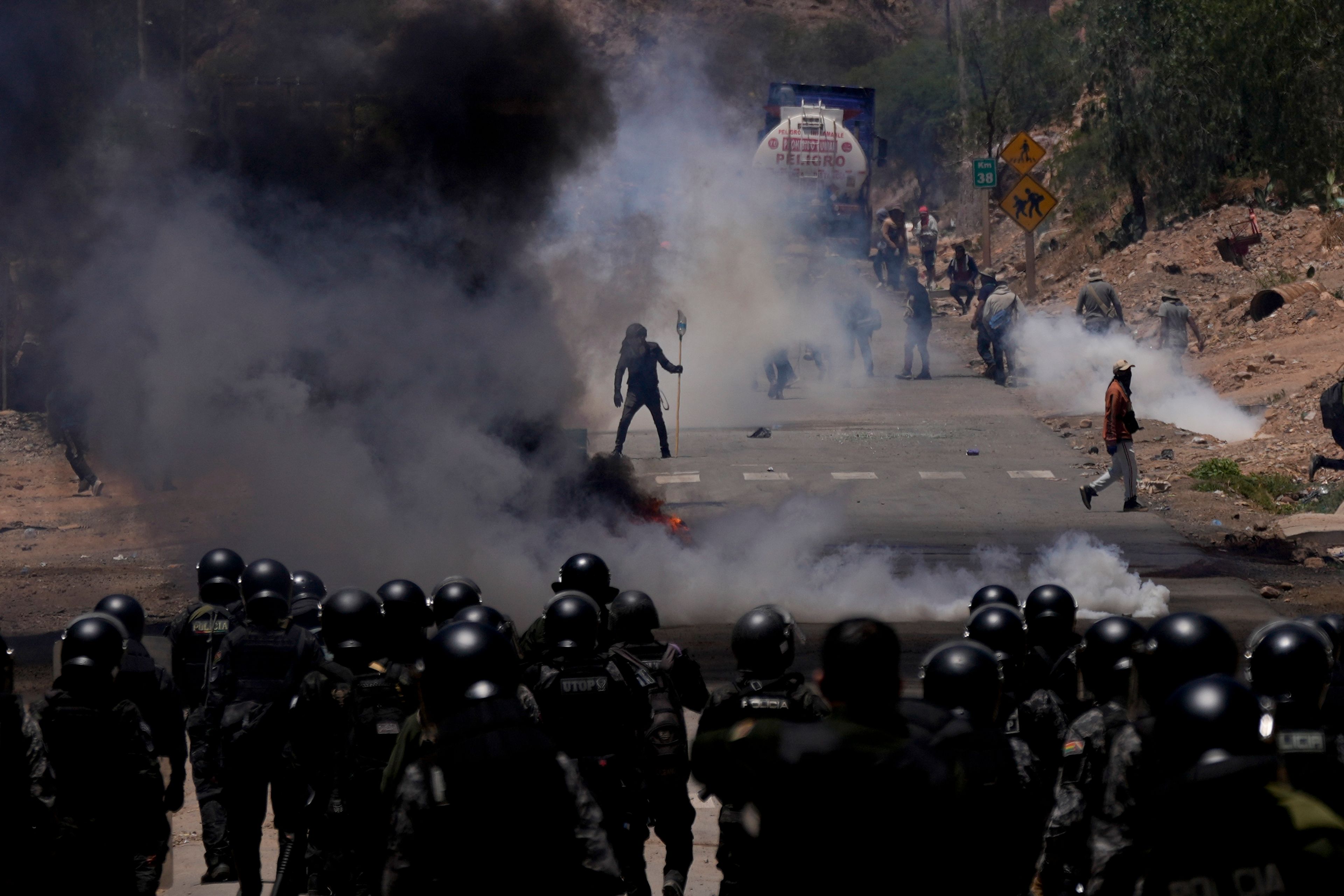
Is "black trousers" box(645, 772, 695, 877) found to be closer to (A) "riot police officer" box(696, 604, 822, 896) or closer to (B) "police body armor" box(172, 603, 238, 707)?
(A) "riot police officer" box(696, 604, 822, 896)

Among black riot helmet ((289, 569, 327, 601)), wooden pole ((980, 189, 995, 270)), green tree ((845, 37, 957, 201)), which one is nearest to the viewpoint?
black riot helmet ((289, 569, 327, 601))

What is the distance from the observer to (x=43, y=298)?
58.9 ft

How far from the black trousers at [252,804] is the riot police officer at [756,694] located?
1.87m

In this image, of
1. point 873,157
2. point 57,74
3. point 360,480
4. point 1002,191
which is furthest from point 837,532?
point 1002,191

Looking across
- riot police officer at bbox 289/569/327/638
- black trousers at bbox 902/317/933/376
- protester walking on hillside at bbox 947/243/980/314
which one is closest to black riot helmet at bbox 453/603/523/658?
riot police officer at bbox 289/569/327/638

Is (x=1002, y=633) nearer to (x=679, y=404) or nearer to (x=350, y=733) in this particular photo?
(x=350, y=733)

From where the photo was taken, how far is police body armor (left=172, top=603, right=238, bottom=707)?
604cm

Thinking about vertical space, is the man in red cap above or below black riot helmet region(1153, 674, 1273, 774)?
above

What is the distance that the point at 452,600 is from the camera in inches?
215

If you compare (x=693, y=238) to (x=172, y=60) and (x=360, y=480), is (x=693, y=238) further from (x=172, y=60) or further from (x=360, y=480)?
(x=360, y=480)

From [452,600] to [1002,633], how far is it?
2115mm

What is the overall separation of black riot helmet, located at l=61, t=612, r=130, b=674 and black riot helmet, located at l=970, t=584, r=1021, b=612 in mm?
3172

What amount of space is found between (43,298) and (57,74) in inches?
187

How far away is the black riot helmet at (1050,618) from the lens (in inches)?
198
